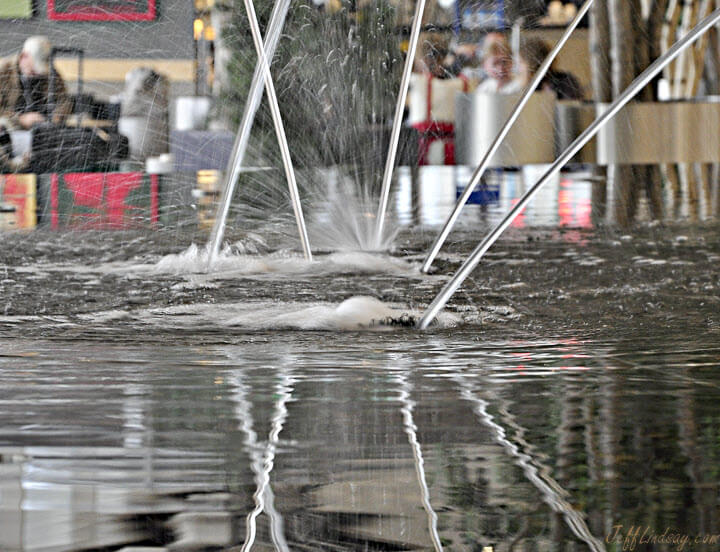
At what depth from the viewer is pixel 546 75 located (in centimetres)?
762

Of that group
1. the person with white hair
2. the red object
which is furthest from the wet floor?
the red object

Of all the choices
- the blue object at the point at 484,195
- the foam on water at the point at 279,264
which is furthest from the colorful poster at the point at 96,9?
the foam on water at the point at 279,264

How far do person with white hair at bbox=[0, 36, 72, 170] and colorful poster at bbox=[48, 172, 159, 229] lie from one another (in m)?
1.61

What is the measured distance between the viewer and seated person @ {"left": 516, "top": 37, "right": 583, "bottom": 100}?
745cm

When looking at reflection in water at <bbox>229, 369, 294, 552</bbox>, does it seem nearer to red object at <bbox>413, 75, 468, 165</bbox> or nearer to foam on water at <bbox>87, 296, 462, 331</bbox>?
foam on water at <bbox>87, 296, 462, 331</bbox>

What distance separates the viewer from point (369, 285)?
2.27 m

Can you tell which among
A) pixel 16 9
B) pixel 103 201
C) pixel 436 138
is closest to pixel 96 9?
pixel 16 9

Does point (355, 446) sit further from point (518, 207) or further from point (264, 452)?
point (518, 207)

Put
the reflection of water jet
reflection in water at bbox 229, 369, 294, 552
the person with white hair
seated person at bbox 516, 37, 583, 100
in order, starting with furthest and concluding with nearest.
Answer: seated person at bbox 516, 37, 583, 100
the person with white hair
the reflection of water jet
reflection in water at bbox 229, 369, 294, 552

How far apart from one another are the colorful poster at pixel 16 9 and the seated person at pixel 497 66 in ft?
8.54

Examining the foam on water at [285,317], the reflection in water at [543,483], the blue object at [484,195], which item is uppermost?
the blue object at [484,195]

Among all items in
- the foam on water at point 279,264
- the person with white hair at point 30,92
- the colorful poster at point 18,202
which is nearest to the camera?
the foam on water at point 279,264

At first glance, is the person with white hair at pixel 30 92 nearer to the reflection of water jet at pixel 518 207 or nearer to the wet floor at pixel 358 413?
the wet floor at pixel 358 413

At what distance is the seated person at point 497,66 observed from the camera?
7.69m
